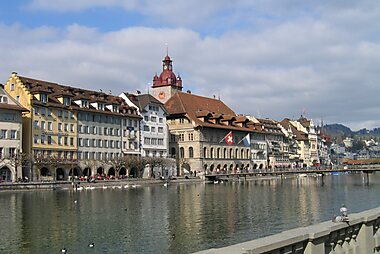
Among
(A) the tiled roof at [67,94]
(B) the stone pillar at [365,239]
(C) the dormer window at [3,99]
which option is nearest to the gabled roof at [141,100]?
(A) the tiled roof at [67,94]

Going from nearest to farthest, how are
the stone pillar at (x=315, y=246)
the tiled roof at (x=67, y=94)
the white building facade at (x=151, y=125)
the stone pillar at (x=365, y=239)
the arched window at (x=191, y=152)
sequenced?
1. the stone pillar at (x=315, y=246)
2. the stone pillar at (x=365, y=239)
3. the tiled roof at (x=67, y=94)
4. the white building facade at (x=151, y=125)
5. the arched window at (x=191, y=152)

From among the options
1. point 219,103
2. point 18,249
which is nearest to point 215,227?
point 18,249

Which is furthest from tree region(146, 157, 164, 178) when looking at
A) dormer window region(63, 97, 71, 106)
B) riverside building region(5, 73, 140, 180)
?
dormer window region(63, 97, 71, 106)

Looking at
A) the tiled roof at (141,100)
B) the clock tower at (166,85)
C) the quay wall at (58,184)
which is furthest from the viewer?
the clock tower at (166,85)

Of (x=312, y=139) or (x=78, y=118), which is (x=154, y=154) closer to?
(x=78, y=118)

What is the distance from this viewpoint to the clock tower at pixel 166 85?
134 m

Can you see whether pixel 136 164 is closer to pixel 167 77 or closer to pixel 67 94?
pixel 67 94

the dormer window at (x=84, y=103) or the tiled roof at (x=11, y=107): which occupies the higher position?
the dormer window at (x=84, y=103)

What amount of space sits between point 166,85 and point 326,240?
125 metres

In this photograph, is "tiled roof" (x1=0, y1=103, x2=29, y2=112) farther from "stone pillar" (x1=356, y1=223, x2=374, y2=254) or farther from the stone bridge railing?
"stone pillar" (x1=356, y1=223, x2=374, y2=254)

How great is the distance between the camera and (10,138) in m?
76.3

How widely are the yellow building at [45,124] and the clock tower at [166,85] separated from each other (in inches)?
1871

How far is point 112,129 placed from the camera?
316 feet

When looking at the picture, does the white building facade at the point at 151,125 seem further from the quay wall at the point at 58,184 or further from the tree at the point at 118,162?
the quay wall at the point at 58,184
